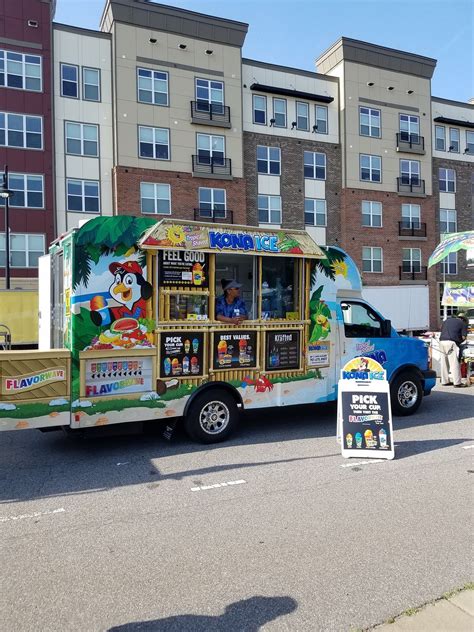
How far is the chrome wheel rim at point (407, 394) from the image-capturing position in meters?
8.88

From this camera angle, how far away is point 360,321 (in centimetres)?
873

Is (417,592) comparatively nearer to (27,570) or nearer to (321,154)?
(27,570)

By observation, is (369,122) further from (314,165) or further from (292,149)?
(292,149)

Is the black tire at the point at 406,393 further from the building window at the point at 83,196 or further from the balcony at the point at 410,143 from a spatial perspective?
the balcony at the point at 410,143

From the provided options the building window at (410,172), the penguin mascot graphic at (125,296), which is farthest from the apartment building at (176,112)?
the penguin mascot graphic at (125,296)

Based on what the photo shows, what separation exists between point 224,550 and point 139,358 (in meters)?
3.25

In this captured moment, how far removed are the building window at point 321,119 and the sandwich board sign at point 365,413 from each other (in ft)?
95.5

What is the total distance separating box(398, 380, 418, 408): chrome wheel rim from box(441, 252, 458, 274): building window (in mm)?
30813

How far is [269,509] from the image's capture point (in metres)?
4.82

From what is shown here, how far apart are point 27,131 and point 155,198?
719 centimetres

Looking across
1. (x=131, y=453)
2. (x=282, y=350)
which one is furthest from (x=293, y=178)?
(x=131, y=453)

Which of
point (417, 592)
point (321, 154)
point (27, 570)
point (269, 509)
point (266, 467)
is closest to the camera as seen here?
point (417, 592)

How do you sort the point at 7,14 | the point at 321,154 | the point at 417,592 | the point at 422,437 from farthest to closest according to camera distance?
1. the point at 321,154
2. the point at 7,14
3. the point at 422,437
4. the point at 417,592

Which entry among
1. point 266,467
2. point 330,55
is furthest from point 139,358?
point 330,55
